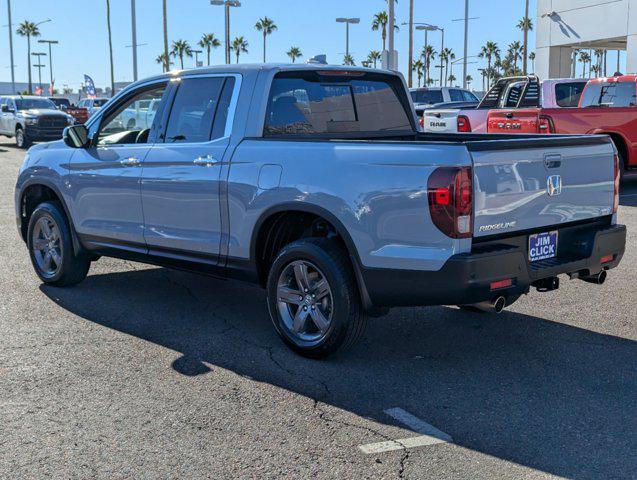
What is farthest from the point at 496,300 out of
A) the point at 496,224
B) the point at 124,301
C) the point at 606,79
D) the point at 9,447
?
the point at 606,79

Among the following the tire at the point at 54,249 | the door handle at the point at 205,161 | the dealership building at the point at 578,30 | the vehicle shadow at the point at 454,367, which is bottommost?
the vehicle shadow at the point at 454,367

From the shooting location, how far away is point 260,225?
547 centimetres

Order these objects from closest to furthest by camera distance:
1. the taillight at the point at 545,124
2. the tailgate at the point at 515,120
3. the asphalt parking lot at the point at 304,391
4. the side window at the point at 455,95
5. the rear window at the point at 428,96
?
the asphalt parking lot at the point at 304,391 < the taillight at the point at 545,124 < the tailgate at the point at 515,120 < the rear window at the point at 428,96 < the side window at the point at 455,95

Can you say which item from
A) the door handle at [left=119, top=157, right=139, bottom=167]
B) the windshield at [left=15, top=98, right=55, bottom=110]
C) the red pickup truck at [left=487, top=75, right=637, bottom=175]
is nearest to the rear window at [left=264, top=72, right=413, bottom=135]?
the door handle at [left=119, top=157, right=139, bottom=167]

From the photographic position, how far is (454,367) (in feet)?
17.0

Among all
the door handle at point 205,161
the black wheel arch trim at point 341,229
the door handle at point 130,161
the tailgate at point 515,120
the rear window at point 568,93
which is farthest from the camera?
the rear window at point 568,93

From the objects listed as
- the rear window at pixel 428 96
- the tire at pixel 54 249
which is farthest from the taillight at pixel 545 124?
the rear window at pixel 428 96

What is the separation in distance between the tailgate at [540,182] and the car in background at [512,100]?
897 cm

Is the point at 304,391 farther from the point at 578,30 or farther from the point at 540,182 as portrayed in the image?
the point at 578,30

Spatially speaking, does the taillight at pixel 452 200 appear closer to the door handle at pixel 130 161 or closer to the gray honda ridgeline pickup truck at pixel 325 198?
the gray honda ridgeline pickup truck at pixel 325 198

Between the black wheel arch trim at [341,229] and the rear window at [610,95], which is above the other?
the rear window at [610,95]

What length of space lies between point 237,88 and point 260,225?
1071 millimetres

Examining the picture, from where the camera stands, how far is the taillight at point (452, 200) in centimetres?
446

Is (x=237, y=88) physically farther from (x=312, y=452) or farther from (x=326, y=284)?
(x=312, y=452)
